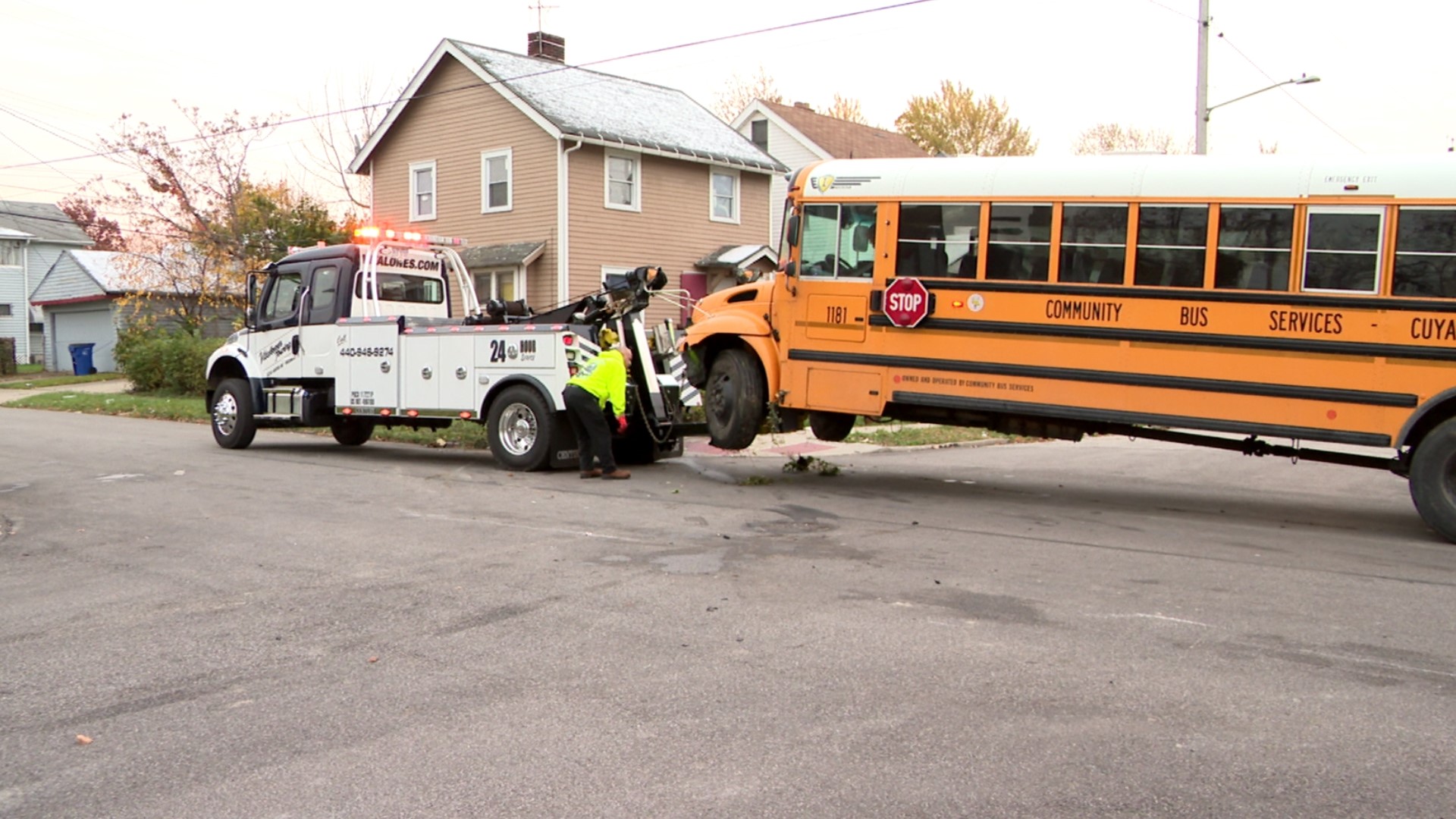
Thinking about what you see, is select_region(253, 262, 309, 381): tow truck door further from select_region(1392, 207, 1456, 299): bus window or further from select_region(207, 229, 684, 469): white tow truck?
select_region(1392, 207, 1456, 299): bus window

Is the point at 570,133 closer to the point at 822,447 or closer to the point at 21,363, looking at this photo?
the point at 822,447

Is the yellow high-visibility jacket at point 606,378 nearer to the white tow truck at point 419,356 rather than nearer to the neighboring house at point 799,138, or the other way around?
the white tow truck at point 419,356

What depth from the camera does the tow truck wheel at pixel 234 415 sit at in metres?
16.1

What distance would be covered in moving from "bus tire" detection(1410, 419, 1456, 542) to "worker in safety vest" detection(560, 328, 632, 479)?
7245 millimetres

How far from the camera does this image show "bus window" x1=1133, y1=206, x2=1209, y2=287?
10.0 m

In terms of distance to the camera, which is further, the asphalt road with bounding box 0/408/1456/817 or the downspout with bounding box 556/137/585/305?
the downspout with bounding box 556/137/585/305

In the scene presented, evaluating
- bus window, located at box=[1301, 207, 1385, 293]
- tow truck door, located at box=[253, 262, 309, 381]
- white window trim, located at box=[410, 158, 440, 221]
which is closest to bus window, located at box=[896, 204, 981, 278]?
bus window, located at box=[1301, 207, 1385, 293]

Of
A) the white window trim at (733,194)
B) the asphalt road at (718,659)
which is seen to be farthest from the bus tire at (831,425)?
the white window trim at (733,194)

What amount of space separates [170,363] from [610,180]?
1117 cm

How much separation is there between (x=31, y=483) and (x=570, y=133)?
14.6 meters

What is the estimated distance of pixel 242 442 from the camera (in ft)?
53.1

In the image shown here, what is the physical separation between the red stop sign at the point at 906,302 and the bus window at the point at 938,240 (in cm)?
13

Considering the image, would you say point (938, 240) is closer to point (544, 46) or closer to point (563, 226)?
point (563, 226)

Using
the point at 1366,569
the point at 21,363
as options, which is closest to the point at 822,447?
the point at 1366,569
